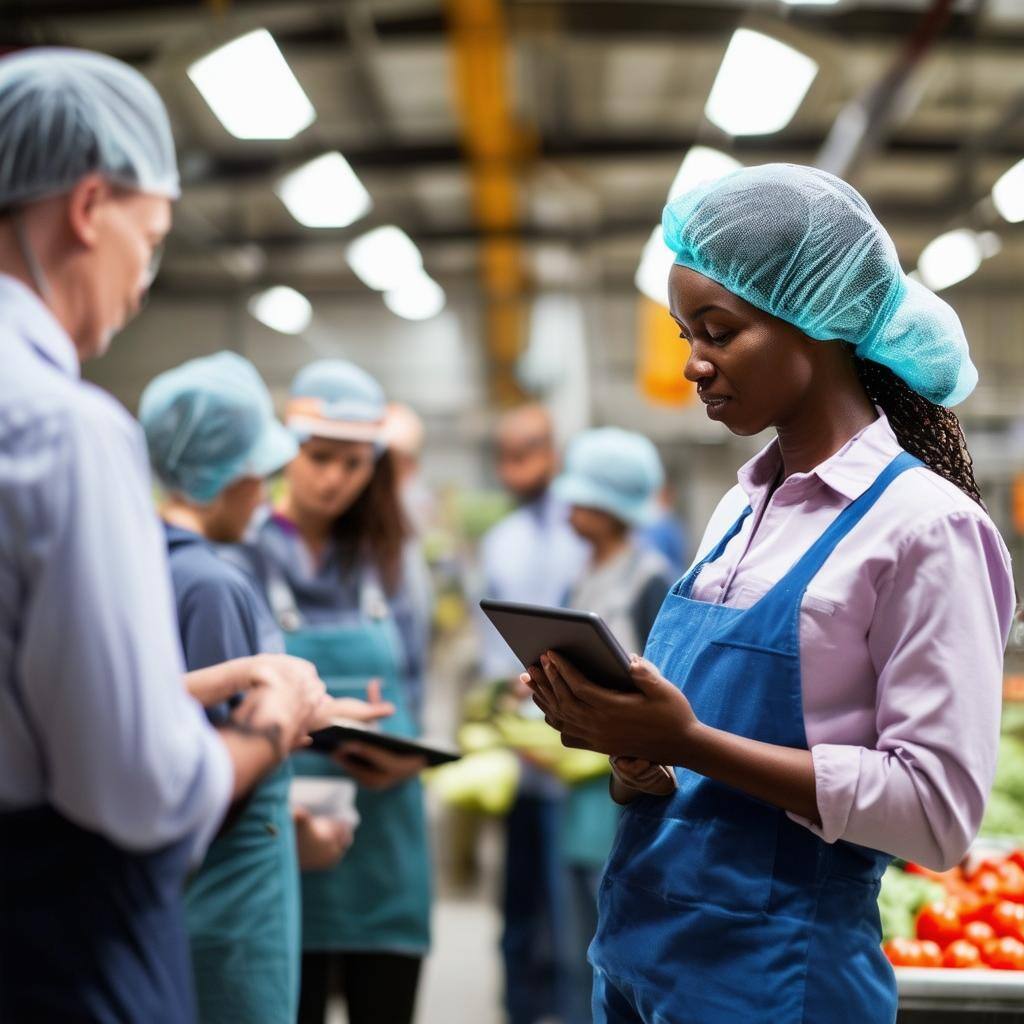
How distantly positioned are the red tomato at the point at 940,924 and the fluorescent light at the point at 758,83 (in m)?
3.41

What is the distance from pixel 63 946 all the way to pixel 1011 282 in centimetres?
684

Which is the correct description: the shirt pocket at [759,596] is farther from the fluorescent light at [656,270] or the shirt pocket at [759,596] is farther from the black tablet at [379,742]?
the fluorescent light at [656,270]

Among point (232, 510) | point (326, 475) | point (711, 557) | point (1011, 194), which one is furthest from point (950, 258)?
point (711, 557)

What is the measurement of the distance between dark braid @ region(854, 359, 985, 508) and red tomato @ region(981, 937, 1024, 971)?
2.99ft

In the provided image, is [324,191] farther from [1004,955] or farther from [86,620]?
[86,620]

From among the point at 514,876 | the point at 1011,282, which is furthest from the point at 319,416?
the point at 1011,282

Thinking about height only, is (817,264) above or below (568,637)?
above

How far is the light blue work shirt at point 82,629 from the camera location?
3.15ft

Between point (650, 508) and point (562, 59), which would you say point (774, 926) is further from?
point (562, 59)

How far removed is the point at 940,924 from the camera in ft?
6.91

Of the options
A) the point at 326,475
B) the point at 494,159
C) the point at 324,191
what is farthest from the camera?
the point at 494,159

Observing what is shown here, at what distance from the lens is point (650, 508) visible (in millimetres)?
3783

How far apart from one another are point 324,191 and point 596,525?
12.4ft

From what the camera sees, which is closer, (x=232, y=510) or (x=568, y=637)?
(x=568, y=637)
